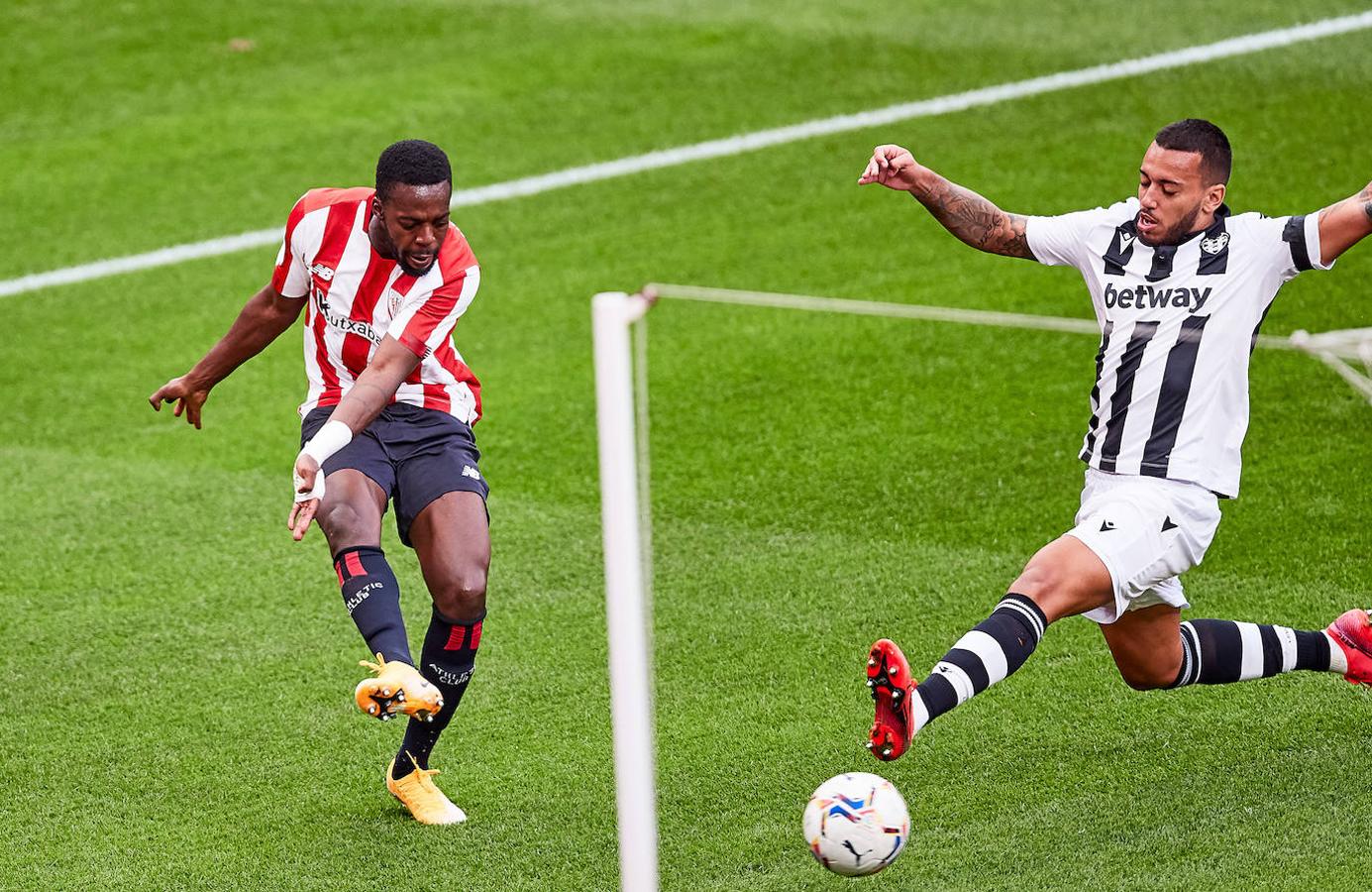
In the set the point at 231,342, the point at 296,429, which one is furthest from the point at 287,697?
the point at 296,429

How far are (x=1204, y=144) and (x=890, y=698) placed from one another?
1866 millimetres

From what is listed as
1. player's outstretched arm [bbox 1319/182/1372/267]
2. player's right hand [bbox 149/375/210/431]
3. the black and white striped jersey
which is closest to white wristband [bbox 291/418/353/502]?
player's right hand [bbox 149/375/210/431]

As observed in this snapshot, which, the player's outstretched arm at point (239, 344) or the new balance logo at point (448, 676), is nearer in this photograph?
the new balance logo at point (448, 676)

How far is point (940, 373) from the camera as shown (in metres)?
9.00

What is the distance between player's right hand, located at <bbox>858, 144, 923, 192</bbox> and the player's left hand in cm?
183

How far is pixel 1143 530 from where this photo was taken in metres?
5.14

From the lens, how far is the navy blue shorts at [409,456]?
18.6ft

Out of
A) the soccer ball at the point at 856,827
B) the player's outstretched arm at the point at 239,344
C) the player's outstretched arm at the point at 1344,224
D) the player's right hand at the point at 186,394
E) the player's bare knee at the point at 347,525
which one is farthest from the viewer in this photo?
the player's right hand at the point at 186,394

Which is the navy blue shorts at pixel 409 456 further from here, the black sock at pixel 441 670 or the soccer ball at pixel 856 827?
the soccer ball at pixel 856 827

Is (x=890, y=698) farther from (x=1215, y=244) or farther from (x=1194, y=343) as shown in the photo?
(x=1215, y=244)

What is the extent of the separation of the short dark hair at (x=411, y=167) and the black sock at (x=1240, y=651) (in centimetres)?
267

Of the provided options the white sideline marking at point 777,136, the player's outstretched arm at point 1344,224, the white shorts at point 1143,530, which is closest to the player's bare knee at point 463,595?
the white shorts at point 1143,530

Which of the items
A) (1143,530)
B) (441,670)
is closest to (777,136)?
(441,670)

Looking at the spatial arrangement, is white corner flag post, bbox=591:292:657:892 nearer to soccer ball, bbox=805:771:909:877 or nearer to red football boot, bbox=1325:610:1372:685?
soccer ball, bbox=805:771:909:877
